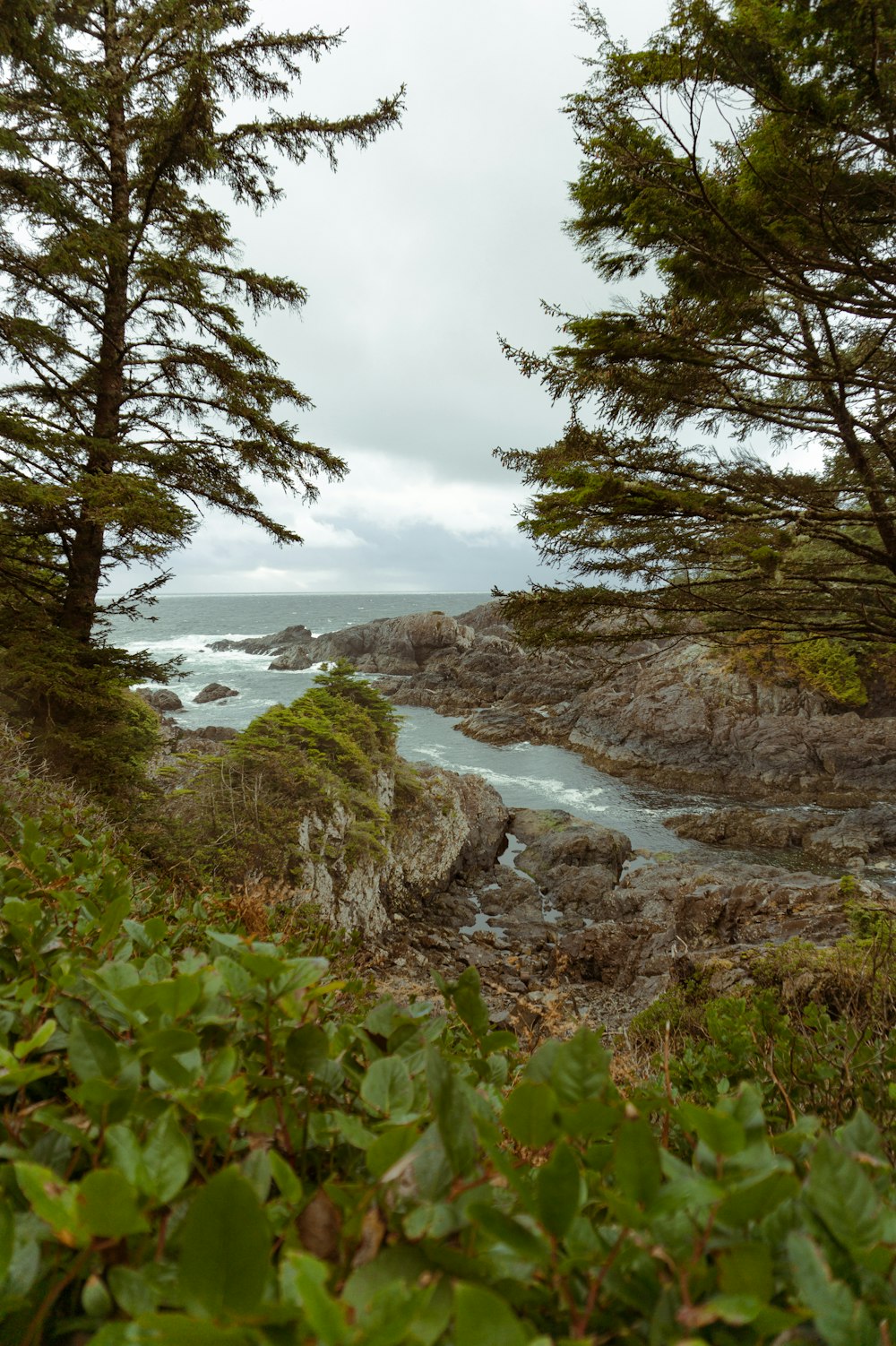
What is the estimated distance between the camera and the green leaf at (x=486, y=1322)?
0.38m

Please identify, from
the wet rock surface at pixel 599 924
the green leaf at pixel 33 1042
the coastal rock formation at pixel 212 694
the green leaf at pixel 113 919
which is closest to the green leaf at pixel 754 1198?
the green leaf at pixel 33 1042

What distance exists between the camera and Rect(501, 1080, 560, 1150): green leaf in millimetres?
622

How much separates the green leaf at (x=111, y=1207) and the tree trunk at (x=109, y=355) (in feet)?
24.6

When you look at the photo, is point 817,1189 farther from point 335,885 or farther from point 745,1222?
point 335,885

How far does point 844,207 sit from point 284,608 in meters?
102

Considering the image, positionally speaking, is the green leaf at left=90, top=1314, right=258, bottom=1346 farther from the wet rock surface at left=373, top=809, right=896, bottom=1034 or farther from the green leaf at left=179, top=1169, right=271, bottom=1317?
the wet rock surface at left=373, top=809, right=896, bottom=1034

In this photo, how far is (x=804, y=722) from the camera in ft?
72.0

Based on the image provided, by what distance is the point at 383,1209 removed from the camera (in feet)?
1.79

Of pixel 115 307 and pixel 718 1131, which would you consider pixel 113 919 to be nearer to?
pixel 718 1131

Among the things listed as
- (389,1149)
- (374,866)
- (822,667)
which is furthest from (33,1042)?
(822,667)

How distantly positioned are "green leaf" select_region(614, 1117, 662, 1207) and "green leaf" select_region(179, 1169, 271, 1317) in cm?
34

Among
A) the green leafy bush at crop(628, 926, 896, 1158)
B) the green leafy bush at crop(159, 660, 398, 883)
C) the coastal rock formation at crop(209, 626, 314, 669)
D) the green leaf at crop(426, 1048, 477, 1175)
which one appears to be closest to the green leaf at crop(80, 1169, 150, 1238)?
the green leaf at crop(426, 1048, 477, 1175)

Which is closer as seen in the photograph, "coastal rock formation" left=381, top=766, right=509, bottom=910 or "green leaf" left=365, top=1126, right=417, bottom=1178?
"green leaf" left=365, top=1126, right=417, bottom=1178

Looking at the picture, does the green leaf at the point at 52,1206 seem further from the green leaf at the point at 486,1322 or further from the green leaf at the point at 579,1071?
the green leaf at the point at 579,1071
